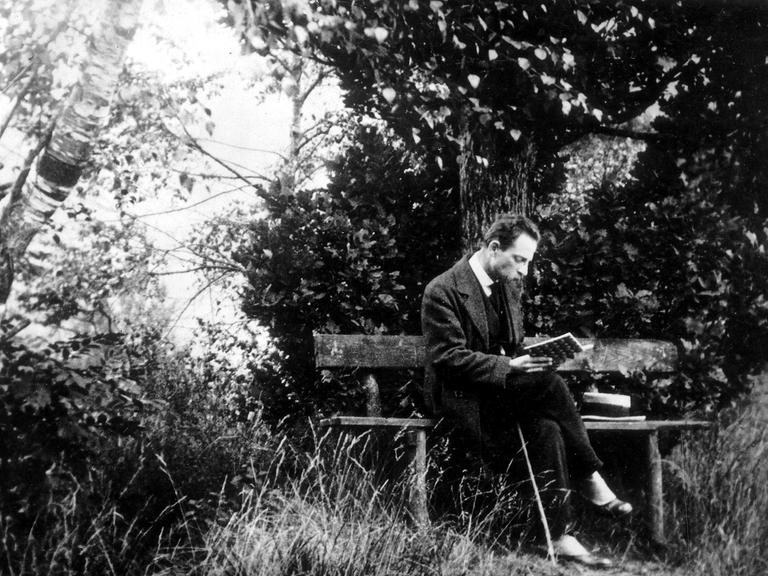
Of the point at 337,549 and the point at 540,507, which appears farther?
the point at 540,507

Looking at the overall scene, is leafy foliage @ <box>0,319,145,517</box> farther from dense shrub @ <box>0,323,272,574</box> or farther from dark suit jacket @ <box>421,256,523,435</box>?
dark suit jacket @ <box>421,256,523,435</box>

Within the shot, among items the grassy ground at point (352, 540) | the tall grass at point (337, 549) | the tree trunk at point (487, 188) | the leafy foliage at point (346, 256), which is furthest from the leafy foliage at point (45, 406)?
the tree trunk at point (487, 188)

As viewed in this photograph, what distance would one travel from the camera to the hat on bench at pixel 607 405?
4.69 metres

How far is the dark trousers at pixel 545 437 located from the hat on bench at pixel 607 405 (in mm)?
567

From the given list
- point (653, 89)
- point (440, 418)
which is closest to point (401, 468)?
point (440, 418)

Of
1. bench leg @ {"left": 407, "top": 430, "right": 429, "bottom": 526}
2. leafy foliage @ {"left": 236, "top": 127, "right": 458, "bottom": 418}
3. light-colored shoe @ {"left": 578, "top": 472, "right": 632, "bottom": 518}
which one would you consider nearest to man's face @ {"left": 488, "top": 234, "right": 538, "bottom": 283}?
bench leg @ {"left": 407, "top": 430, "right": 429, "bottom": 526}

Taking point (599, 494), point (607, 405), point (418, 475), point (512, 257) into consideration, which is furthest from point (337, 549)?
point (607, 405)

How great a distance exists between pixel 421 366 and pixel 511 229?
124 centimetres

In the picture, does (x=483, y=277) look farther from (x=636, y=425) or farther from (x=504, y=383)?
(x=636, y=425)

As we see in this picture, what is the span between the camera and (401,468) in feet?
15.3

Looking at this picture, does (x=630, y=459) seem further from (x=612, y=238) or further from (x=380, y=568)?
(x=380, y=568)

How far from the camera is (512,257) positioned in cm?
452

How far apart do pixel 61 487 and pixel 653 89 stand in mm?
6013

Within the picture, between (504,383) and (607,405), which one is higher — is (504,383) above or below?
above
